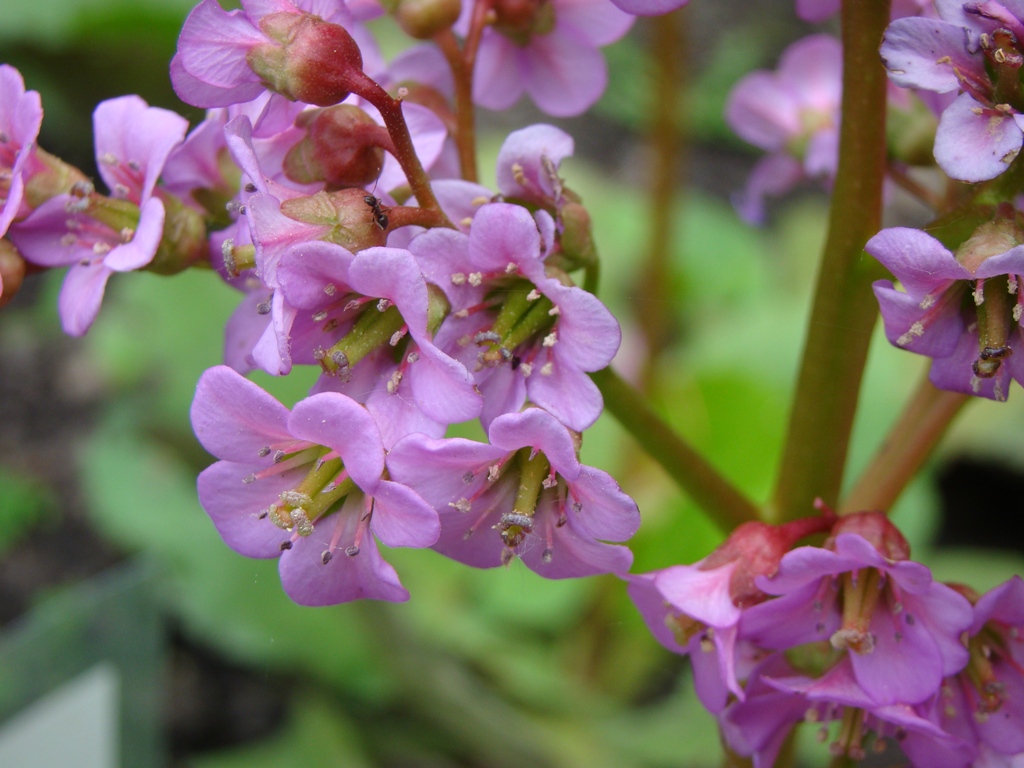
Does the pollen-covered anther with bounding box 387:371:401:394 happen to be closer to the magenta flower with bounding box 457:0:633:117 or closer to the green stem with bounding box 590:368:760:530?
the green stem with bounding box 590:368:760:530

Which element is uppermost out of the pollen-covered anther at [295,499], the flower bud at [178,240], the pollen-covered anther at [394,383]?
the flower bud at [178,240]

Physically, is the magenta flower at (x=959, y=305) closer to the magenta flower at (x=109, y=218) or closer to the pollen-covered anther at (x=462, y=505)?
the pollen-covered anther at (x=462, y=505)

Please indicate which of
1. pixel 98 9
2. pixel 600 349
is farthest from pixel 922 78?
pixel 98 9

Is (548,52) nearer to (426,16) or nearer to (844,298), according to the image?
(426,16)

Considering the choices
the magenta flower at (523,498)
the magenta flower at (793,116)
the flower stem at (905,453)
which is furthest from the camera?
the magenta flower at (793,116)

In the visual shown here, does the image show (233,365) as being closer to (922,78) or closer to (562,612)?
(922,78)

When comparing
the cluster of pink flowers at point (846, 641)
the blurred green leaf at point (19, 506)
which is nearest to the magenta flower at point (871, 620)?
the cluster of pink flowers at point (846, 641)

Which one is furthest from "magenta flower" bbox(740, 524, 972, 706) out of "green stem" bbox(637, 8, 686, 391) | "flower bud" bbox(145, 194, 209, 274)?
"green stem" bbox(637, 8, 686, 391)
